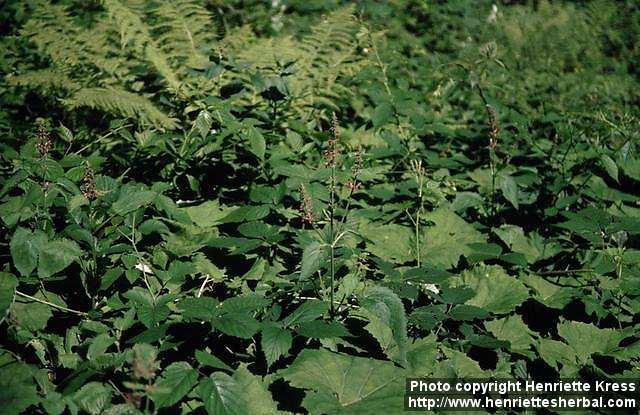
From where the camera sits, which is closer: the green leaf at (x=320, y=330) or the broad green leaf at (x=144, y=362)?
the broad green leaf at (x=144, y=362)

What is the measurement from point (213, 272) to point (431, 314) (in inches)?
32.5

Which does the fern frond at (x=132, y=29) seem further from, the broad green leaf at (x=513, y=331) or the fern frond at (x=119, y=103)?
the broad green leaf at (x=513, y=331)

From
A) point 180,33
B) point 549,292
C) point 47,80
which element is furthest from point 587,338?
point 47,80

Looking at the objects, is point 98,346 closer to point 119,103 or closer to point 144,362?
point 144,362

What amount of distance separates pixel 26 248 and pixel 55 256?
0.28 feet

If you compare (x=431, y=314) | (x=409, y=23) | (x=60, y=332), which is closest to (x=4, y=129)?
(x=60, y=332)

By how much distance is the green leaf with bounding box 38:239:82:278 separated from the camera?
1.59 m

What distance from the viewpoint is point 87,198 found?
5.65ft

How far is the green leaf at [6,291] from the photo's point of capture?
1.43 m

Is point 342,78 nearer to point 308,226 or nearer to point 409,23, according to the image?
point 308,226

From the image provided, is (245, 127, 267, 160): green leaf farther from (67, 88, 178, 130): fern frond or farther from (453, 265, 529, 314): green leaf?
(453, 265, 529, 314): green leaf

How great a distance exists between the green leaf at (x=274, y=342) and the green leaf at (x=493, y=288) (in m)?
0.86

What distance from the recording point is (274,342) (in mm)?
1407

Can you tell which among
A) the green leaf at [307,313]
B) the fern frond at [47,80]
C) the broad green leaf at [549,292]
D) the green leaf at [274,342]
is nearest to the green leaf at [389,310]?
the green leaf at [307,313]
